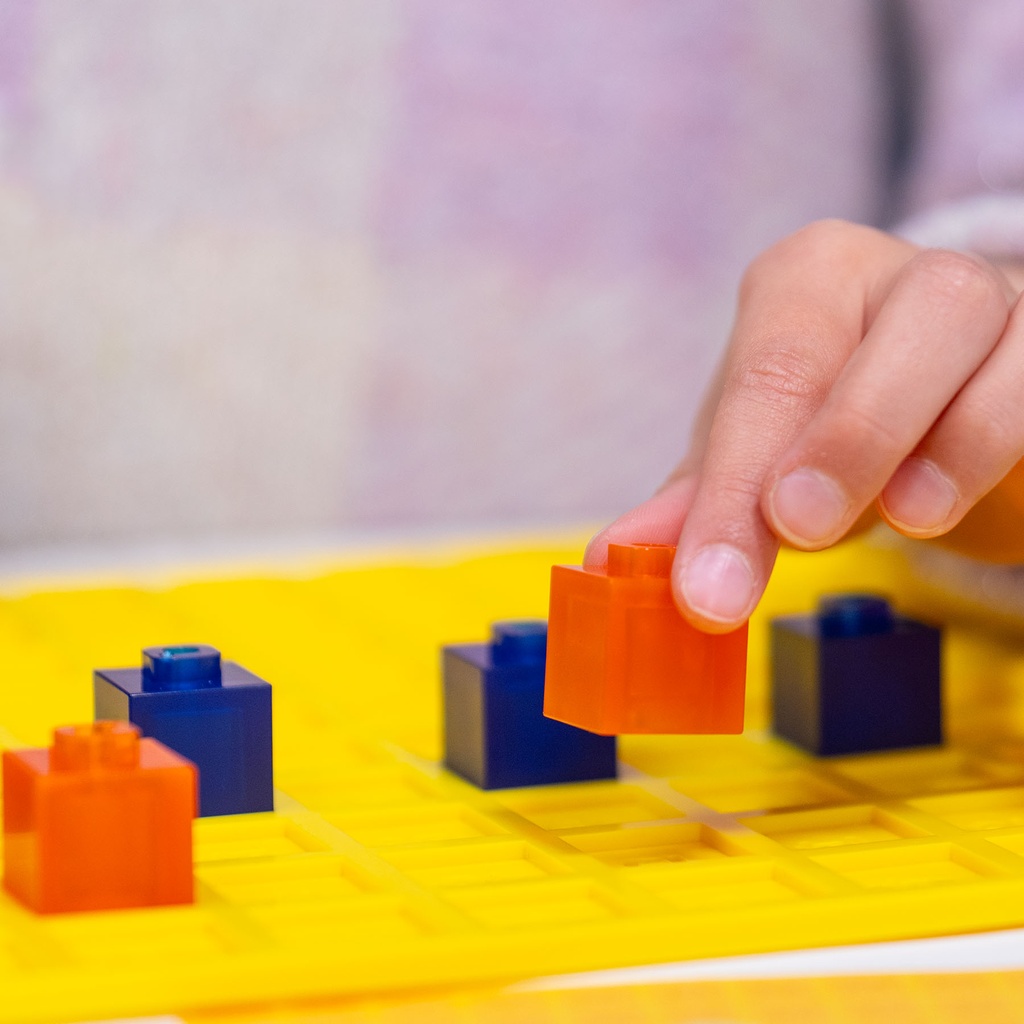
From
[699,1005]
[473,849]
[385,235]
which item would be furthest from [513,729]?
[385,235]

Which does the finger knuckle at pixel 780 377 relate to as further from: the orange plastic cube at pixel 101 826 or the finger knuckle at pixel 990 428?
the orange plastic cube at pixel 101 826

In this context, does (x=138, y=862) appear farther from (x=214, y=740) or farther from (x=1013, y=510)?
(x=1013, y=510)

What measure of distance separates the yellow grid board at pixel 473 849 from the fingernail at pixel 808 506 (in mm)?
99

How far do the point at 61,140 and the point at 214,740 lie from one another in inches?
30.6

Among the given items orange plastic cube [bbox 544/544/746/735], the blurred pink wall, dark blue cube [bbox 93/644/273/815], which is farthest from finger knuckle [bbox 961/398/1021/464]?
the blurred pink wall

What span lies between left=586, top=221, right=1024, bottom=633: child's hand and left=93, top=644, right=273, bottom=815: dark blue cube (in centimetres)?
13

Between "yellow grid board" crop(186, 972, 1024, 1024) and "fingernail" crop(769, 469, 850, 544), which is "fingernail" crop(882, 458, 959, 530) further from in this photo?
"yellow grid board" crop(186, 972, 1024, 1024)

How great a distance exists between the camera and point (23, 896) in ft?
1.24

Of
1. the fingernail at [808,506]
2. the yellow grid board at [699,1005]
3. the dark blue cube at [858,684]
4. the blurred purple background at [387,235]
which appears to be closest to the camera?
the yellow grid board at [699,1005]

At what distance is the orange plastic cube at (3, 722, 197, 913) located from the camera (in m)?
0.37

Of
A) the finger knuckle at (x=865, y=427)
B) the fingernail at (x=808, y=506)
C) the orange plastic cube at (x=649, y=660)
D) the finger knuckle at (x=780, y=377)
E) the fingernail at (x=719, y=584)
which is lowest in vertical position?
the orange plastic cube at (x=649, y=660)

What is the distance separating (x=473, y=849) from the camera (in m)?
0.44

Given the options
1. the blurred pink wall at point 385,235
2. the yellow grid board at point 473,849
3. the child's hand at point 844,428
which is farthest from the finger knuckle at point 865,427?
the blurred pink wall at point 385,235

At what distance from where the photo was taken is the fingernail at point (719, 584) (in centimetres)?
41
